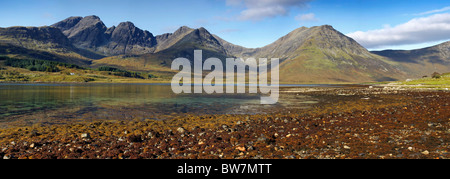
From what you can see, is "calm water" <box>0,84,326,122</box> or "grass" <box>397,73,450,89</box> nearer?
"calm water" <box>0,84,326,122</box>

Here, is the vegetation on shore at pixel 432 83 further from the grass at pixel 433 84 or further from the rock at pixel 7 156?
the rock at pixel 7 156


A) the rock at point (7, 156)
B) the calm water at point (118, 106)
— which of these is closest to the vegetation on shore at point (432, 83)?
the calm water at point (118, 106)

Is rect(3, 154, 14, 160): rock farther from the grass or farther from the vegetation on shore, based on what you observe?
the grass

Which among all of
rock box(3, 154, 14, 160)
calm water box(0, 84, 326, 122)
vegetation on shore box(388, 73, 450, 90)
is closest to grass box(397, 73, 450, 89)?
vegetation on shore box(388, 73, 450, 90)

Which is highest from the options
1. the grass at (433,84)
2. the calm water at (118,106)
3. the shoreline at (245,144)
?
the grass at (433,84)

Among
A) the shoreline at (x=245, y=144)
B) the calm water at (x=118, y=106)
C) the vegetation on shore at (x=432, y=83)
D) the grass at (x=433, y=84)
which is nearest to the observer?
the shoreline at (x=245, y=144)

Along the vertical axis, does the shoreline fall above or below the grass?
below

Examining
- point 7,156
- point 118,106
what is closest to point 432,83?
point 118,106

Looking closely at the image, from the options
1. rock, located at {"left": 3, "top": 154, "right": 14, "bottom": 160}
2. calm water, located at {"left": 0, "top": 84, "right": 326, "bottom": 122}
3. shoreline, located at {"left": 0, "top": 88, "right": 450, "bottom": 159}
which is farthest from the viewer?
calm water, located at {"left": 0, "top": 84, "right": 326, "bottom": 122}
